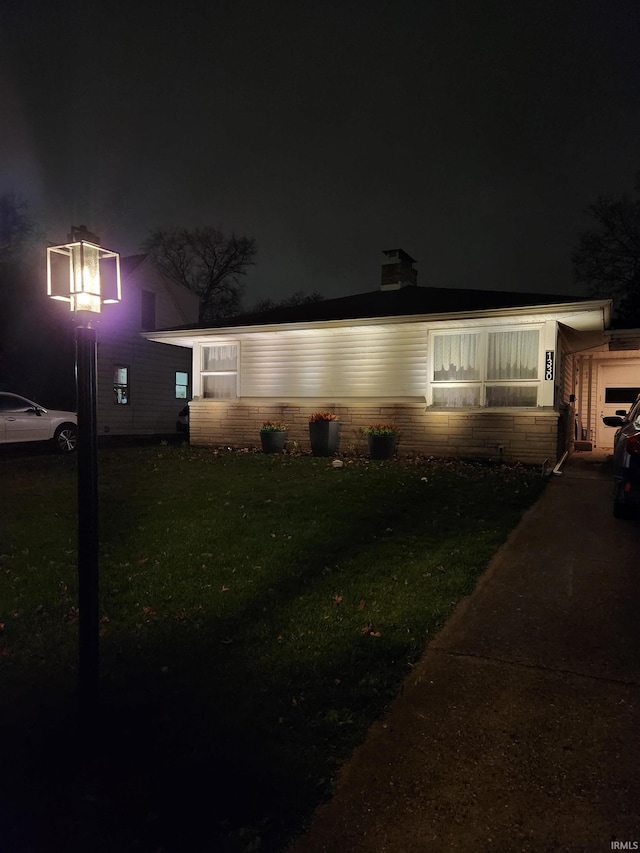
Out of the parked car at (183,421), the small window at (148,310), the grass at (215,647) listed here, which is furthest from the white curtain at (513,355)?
the small window at (148,310)

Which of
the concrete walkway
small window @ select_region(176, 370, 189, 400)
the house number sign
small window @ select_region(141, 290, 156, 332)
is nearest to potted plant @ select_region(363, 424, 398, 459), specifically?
the house number sign

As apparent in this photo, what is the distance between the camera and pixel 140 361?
21.7m

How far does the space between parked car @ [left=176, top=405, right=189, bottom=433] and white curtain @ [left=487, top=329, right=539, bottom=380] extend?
1457 centimetres

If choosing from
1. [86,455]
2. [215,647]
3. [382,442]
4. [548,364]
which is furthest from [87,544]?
[548,364]

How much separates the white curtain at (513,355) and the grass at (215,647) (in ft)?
13.6

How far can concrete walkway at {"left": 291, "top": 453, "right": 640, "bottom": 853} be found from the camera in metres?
2.17

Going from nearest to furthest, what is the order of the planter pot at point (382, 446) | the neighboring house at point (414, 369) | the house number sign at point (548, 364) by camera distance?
1. the house number sign at point (548, 364)
2. the neighboring house at point (414, 369)
3. the planter pot at point (382, 446)

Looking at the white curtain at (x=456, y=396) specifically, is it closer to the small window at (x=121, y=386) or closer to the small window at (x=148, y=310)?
the small window at (x=121, y=386)

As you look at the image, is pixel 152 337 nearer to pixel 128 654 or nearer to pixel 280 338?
pixel 280 338

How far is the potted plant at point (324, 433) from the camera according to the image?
484 inches

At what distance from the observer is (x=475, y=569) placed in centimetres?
503

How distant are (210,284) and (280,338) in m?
31.4

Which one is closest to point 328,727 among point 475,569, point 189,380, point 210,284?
point 475,569

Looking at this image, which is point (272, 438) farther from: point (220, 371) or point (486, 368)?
point (486, 368)
